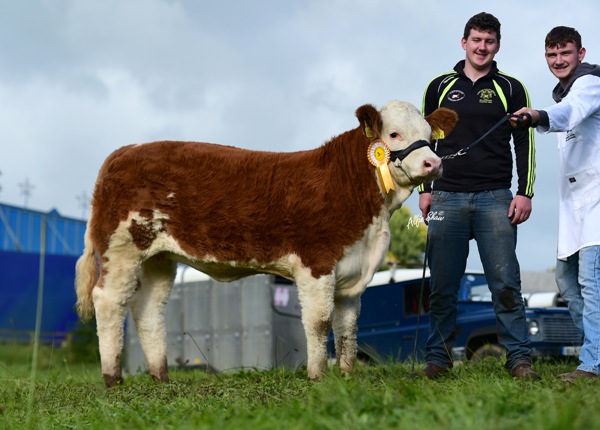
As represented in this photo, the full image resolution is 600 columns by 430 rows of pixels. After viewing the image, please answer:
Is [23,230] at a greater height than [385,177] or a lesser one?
greater

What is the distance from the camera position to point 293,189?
Result: 6066mm

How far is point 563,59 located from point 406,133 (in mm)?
1276

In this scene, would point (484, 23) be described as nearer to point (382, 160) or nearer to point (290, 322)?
point (382, 160)

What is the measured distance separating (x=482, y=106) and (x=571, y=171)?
2.62 ft

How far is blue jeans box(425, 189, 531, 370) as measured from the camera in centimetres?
609

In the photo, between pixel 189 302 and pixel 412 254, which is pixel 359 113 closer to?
pixel 189 302

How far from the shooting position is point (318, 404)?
155 inches

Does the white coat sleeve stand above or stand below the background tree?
below

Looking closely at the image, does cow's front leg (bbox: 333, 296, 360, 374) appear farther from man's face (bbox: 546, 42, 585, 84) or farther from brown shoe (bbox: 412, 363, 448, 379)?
man's face (bbox: 546, 42, 585, 84)

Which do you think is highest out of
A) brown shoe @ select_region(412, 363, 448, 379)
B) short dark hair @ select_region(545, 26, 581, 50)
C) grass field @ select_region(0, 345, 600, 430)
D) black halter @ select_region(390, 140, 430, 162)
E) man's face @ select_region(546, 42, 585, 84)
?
short dark hair @ select_region(545, 26, 581, 50)

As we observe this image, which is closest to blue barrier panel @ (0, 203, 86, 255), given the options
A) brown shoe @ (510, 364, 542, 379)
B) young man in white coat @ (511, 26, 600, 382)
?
brown shoe @ (510, 364, 542, 379)

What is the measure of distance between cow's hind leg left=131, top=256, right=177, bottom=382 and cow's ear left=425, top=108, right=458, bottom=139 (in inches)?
97.1

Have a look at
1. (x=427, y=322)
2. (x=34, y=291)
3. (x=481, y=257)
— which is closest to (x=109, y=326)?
(x=481, y=257)

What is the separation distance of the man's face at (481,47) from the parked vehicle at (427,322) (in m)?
6.81
